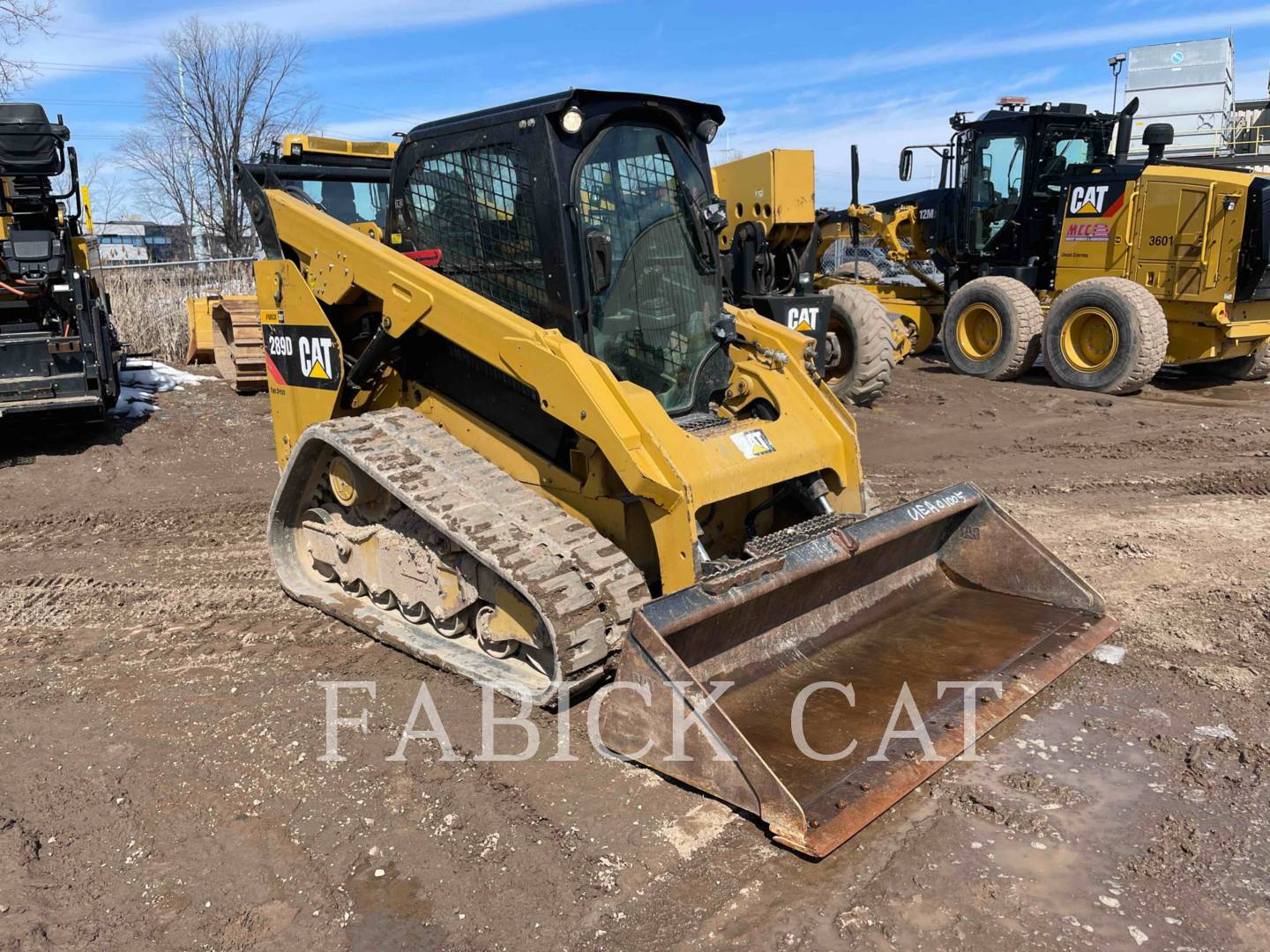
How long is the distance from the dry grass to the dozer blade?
1072 centimetres

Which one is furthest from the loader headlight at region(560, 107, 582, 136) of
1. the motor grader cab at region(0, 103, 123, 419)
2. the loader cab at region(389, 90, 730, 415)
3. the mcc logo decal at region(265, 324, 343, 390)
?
the motor grader cab at region(0, 103, 123, 419)

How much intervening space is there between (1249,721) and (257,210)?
4.88 m

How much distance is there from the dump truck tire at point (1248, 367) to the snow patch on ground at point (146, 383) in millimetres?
11655

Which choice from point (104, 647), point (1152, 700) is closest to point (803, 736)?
point (1152, 700)

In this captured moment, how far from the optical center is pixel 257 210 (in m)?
4.90

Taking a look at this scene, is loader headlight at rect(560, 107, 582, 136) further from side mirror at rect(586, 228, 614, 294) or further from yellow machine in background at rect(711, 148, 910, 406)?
yellow machine in background at rect(711, 148, 910, 406)

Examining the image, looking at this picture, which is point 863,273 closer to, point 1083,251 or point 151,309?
point 1083,251

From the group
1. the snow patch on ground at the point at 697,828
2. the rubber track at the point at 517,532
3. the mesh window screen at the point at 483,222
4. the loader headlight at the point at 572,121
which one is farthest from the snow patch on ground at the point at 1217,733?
the loader headlight at the point at 572,121

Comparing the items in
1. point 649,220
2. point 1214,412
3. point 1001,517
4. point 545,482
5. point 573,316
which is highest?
point 649,220

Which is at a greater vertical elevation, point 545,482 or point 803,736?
point 545,482

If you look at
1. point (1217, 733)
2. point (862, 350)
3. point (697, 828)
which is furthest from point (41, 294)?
point (1217, 733)

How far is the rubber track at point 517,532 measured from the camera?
3389 mm

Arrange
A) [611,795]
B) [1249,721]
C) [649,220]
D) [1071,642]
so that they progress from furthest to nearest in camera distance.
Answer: [649,220] < [1071,642] < [1249,721] < [611,795]

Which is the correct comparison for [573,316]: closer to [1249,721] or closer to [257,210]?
[257,210]
